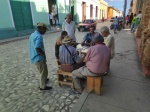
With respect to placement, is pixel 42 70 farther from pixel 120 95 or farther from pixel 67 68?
pixel 120 95

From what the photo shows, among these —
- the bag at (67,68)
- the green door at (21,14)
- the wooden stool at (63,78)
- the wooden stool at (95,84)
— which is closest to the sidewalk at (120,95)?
the wooden stool at (95,84)

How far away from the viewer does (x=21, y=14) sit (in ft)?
37.7

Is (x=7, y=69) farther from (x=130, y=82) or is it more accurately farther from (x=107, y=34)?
(x=130, y=82)

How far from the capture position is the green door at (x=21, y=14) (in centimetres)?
1088

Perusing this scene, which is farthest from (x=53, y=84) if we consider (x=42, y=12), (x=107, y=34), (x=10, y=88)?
(x=42, y=12)

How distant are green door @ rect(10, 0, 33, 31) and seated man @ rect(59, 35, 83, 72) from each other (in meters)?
9.67

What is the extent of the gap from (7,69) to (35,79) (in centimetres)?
147

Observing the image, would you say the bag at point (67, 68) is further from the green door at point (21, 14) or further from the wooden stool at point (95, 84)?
the green door at point (21, 14)

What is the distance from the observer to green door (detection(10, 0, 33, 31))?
35.7 feet

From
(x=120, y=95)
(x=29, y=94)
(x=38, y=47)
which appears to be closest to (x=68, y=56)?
(x=38, y=47)

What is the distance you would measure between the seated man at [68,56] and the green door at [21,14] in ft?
31.7

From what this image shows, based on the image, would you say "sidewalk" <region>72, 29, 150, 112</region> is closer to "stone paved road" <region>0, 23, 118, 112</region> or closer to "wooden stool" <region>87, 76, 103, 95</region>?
"wooden stool" <region>87, 76, 103, 95</region>

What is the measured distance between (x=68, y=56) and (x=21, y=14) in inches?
406

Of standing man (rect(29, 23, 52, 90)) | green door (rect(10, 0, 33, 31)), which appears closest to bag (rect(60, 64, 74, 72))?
standing man (rect(29, 23, 52, 90))
